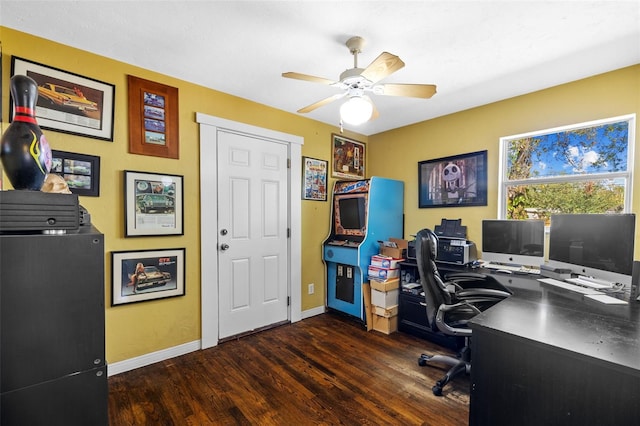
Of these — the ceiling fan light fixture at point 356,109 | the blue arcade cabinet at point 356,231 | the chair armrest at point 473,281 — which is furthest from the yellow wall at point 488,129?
the ceiling fan light fixture at point 356,109

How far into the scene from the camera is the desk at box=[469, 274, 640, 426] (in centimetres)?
98

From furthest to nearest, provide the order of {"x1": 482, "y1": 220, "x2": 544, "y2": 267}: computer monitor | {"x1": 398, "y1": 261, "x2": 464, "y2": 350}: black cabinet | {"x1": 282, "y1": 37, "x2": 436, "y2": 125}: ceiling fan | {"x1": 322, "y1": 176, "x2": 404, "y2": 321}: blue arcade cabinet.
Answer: {"x1": 322, "y1": 176, "x2": 404, "y2": 321}: blue arcade cabinet < {"x1": 398, "y1": 261, "x2": 464, "y2": 350}: black cabinet < {"x1": 482, "y1": 220, "x2": 544, "y2": 267}: computer monitor < {"x1": 282, "y1": 37, "x2": 436, "y2": 125}: ceiling fan

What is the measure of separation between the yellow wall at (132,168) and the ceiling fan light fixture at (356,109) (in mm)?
1374

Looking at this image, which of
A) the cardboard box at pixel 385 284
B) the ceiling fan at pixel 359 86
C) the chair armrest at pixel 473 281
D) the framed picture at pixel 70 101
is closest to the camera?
the ceiling fan at pixel 359 86

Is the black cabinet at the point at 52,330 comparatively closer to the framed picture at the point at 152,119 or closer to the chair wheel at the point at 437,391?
the framed picture at the point at 152,119

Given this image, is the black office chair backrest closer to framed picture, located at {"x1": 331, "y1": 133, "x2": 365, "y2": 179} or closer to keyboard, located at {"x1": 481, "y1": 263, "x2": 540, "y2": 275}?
keyboard, located at {"x1": 481, "y1": 263, "x2": 540, "y2": 275}

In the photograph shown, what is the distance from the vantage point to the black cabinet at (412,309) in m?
2.70

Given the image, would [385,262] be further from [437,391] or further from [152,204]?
[152,204]

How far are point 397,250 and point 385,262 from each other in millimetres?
198

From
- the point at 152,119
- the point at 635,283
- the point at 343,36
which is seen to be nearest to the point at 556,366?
the point at 635,283

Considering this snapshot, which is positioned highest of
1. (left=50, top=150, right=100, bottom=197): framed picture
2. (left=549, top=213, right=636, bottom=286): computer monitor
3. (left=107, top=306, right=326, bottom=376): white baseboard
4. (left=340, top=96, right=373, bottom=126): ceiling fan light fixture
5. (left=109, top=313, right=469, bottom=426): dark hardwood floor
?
(left=340, top=96, right=373, bottom=126): ceiling fan light fixture

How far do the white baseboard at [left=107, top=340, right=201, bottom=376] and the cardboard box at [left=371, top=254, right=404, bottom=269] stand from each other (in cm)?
191

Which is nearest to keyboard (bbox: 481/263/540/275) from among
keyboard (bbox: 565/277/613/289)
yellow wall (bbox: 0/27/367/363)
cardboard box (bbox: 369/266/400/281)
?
keyboard (bbox: 565/277/613/289)

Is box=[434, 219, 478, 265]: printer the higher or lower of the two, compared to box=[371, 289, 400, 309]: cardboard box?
higher
